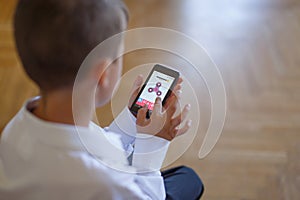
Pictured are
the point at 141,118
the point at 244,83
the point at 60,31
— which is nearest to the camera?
the point at 60,31

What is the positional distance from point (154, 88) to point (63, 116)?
11.7 inches

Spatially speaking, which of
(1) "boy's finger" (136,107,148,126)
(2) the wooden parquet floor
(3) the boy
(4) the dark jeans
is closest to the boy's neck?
(3) the boy

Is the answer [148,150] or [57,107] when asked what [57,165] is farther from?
[148,150]

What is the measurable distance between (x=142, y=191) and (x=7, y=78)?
1184mm

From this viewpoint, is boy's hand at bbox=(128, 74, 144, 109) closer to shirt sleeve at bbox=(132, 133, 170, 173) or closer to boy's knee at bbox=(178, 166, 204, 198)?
shirt sleeve at bbox=(132, 133, 170, 173)

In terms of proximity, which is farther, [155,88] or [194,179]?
[194,179]

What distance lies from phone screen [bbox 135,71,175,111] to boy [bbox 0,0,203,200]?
0.62 feet

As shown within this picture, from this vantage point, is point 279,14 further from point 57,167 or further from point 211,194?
point 57,167

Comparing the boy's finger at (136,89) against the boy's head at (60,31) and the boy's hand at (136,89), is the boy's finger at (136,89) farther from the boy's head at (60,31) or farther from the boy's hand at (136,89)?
the boy's head at (60,31)

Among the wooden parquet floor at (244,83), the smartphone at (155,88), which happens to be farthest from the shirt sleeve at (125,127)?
the wooden parquet floor at (244,83)

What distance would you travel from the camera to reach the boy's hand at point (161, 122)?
0.68m

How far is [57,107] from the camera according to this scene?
1.78 feet

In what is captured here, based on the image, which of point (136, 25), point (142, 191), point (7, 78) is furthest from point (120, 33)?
point (136, 25)

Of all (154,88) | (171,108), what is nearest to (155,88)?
(154,88)
